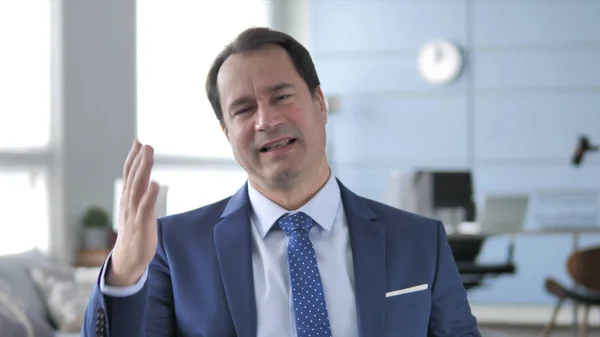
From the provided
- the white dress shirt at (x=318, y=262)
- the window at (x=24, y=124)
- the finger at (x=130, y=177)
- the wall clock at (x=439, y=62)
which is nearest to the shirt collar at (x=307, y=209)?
the white dress shirt at (x=318, y=262)

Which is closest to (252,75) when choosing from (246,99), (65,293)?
(246,99)

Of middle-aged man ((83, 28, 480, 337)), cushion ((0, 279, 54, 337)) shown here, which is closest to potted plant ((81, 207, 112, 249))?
cushion ((0, 279, 54, 337))

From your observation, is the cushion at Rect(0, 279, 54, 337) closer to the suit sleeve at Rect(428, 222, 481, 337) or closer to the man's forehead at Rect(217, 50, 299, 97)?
the man's forehead at Rect(217, 50, 299, 97)

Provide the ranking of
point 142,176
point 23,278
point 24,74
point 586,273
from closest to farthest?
point 142,176 < point 23,278 < point 24,74 < point 586,273

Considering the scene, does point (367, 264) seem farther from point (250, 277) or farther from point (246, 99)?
point (246, 99)

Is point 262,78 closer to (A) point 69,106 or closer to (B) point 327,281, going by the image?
(B) point 327,281

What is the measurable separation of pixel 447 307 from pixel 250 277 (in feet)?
1.26

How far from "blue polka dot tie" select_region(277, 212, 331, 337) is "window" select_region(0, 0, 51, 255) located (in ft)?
12.4

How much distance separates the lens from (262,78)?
1.74 m

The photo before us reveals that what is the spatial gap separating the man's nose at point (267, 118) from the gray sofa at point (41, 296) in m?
2.37

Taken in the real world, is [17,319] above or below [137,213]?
below

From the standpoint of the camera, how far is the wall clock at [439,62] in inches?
304

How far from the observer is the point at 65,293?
4.38 metres

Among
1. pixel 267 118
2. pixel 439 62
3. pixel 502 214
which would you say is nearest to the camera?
pixel 267 118
